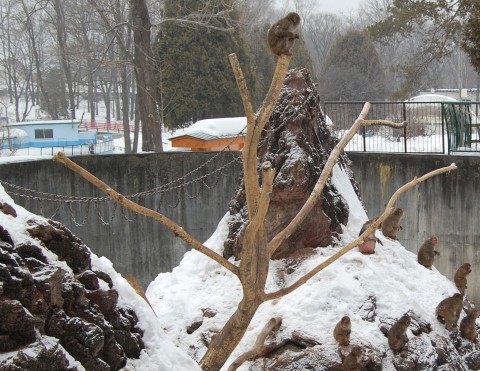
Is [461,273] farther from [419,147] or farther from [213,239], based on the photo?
[419,147]

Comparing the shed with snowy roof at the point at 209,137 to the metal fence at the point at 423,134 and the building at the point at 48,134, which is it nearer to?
the metal fence at the point at 423,134

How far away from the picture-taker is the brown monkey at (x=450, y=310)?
6.59 meters

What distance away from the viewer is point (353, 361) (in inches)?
220

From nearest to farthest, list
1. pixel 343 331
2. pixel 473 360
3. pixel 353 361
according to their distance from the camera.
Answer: pixel 353 361 < pixel 343 331 < pixel 473 360

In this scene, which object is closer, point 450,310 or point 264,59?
point 450,310

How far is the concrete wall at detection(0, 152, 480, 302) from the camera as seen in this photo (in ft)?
37.2

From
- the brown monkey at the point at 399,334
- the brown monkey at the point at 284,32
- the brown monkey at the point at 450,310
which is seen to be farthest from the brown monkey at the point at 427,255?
the brown monkey at the point at 284,32

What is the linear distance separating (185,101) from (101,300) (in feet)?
62.8

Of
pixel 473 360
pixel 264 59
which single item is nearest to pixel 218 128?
pixel 473 360

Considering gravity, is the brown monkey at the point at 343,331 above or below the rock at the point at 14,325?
below

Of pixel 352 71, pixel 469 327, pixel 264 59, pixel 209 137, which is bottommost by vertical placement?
pixel 469 327

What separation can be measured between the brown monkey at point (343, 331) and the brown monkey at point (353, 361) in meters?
0.18

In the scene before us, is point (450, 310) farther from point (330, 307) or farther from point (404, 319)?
point (330, 307)

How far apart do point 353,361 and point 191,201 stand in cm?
750
